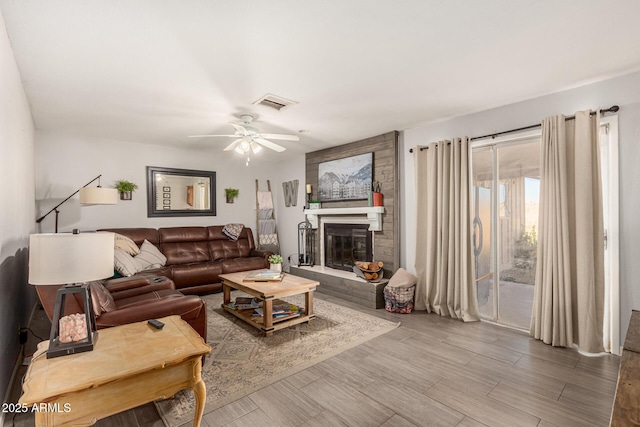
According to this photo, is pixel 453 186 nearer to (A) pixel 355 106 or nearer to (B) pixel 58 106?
(A) pixel 355 106

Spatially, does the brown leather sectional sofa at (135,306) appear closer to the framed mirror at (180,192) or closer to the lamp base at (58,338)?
the lamp base at (58,338)

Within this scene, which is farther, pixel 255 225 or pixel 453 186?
pixel 255 225

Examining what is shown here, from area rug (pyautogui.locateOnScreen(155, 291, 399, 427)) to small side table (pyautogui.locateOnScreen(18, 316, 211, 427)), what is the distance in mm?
569

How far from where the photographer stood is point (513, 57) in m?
2.41

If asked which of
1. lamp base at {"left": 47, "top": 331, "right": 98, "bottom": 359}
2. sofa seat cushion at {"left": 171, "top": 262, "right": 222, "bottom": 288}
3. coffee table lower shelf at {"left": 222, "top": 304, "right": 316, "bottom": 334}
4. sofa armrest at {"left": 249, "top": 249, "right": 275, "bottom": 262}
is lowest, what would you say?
coffee table lower shelf at {"left": 222, "top": 304, "right": 316, "bottom": 334}

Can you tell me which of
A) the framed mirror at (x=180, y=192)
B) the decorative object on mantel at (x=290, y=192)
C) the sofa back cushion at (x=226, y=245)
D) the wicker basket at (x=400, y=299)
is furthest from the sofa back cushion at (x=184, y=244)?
the wicker basket at (x=400, y=299)

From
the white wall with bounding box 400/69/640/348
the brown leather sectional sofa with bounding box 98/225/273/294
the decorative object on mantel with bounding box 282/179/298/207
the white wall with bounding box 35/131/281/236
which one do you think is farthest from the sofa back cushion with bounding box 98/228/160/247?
the white wall with bounding box 400/69/640/348

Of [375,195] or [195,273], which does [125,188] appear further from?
[375,195]

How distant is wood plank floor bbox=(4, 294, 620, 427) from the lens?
6.40ft

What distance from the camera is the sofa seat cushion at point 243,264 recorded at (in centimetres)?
506

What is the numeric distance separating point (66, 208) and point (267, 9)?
4.60m

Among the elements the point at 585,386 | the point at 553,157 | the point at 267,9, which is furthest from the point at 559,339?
the point at 267,9

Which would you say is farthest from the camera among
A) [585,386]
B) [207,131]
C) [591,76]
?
[207,131]

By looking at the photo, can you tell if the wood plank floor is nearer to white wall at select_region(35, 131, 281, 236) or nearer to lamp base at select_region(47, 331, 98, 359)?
lamp base at select_region(47, 331, 98, 359)
